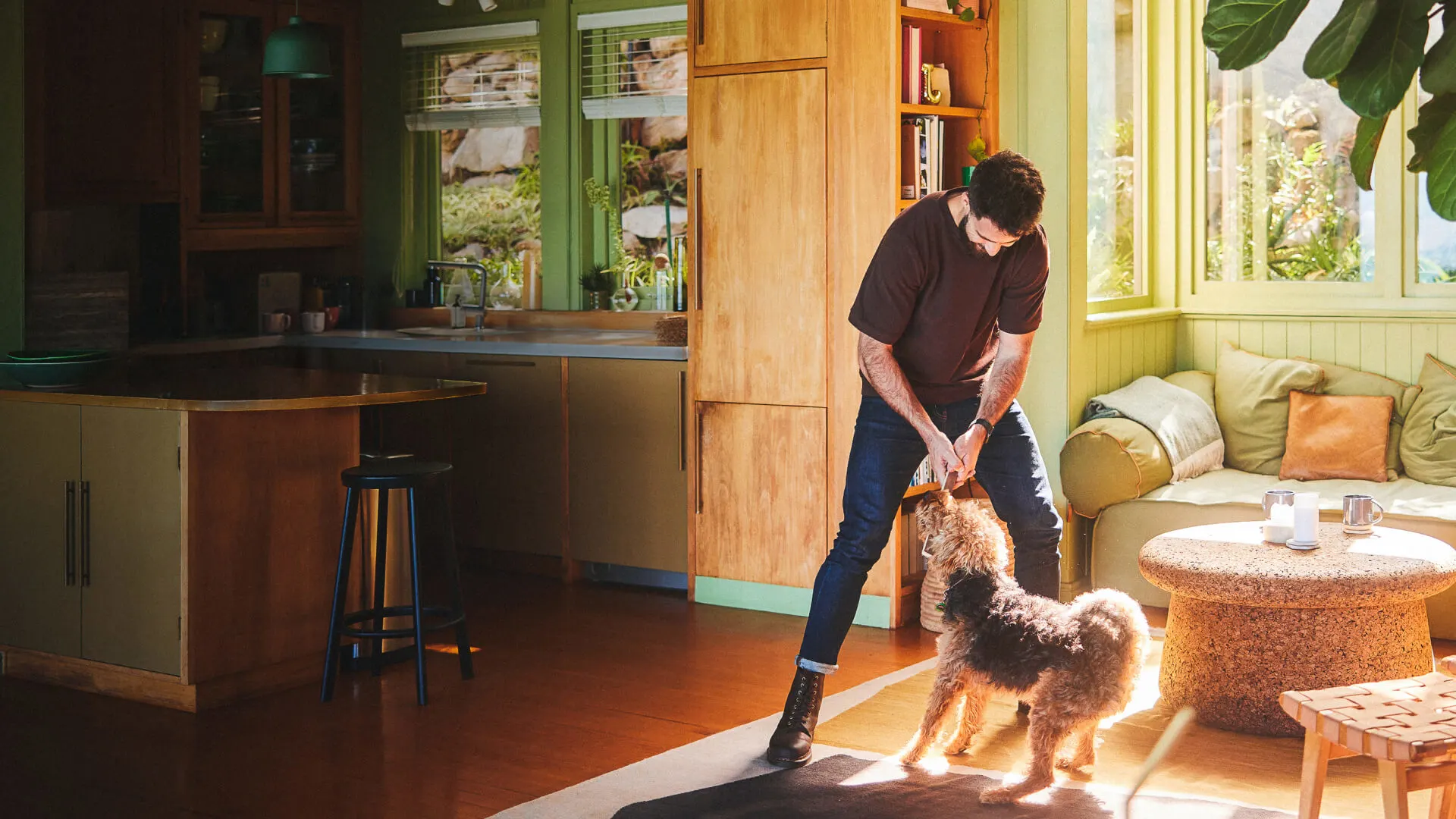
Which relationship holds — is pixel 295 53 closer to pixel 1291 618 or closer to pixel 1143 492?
pixel 1143 492

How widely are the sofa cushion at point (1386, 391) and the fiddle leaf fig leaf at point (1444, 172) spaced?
4.39 m

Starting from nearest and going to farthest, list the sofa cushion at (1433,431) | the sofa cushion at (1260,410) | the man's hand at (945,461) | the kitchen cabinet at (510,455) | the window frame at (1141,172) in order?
the man's hand at (945,461), the sofa cushion at (1433,431), the sofa cushion at (1260,410), the kitchen cabinet at (510,455), the window frame at (1141,172)

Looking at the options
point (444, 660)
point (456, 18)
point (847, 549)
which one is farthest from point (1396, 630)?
point (456, 18)

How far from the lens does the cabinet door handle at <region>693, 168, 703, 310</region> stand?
196 inches

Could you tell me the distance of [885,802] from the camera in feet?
10.0

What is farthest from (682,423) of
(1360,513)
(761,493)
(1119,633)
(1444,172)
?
(1444,172)

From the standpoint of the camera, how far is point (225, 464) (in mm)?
3908

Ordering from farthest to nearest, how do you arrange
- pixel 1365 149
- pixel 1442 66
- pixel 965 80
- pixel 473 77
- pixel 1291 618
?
pixel 473 77 → pixel 965 80 → pixel 1291 618 → pixel 1365 149 → pixel 1442 66

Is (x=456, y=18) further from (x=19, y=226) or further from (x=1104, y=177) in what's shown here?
(x=1104, y=177)

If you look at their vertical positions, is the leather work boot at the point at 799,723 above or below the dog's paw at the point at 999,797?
above

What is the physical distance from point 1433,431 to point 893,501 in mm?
2635

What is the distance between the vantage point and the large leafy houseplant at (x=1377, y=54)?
39.0 inches

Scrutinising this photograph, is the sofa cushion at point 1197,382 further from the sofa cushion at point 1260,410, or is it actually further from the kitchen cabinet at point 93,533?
the kitchen cabinet at point 93,533

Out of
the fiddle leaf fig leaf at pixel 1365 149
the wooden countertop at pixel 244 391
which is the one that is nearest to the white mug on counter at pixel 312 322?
the wooden countertop at pixel 244 391
